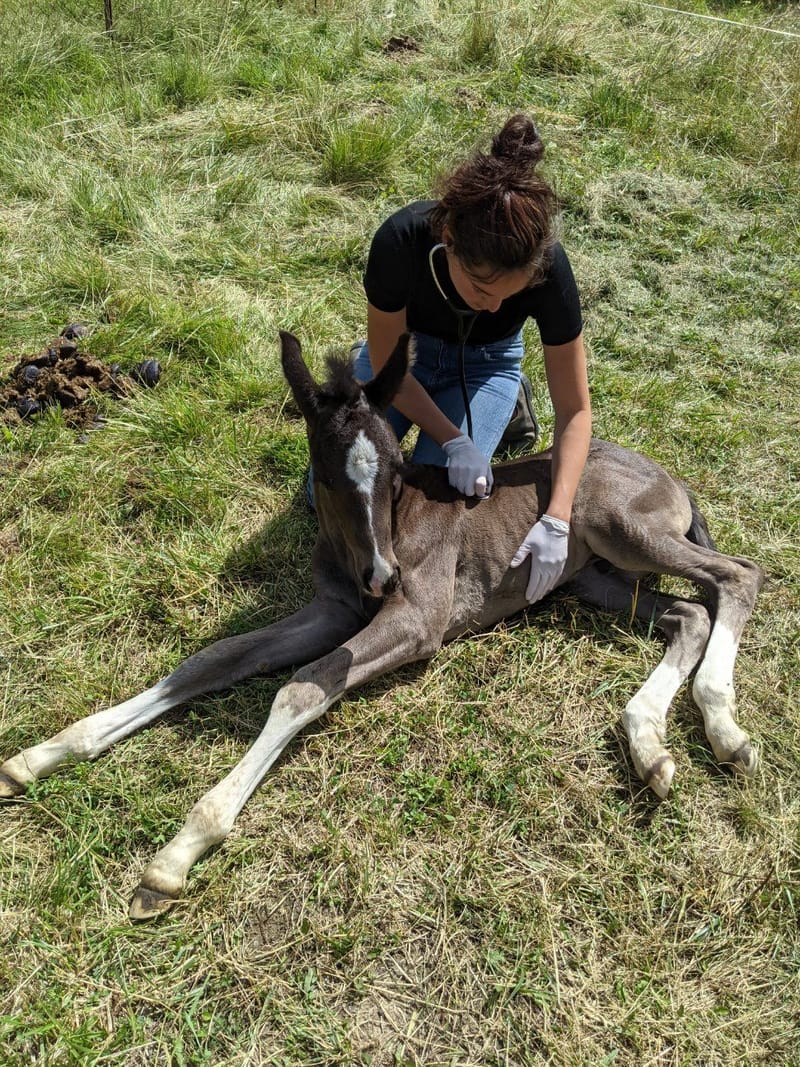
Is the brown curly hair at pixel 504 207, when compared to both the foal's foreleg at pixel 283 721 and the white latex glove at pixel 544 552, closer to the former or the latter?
the white latex glove at pixel 544 552

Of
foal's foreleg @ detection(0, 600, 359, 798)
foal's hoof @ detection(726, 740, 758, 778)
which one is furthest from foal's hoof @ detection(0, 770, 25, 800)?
foal's hoof @ detection(726, 740, 758, 778)

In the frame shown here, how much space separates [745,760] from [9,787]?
2.79 meters

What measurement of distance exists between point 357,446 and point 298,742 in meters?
1.20

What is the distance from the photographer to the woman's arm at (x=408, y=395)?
3.90 meters

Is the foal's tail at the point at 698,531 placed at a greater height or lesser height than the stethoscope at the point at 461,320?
lesser

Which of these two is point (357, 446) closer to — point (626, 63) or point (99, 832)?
point (99, 832)

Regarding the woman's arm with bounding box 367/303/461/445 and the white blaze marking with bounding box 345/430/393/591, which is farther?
the woman's arm with bounding box 367/303/461/445

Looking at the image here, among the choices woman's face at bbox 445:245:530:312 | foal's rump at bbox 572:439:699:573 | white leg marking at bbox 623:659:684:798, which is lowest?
white leg marking at bbox 623:659:684:798

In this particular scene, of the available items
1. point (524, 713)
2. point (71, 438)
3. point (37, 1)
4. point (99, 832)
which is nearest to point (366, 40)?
point (37, 1)

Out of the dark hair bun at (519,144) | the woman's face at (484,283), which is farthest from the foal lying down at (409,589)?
the dark hair bun at (519,144)

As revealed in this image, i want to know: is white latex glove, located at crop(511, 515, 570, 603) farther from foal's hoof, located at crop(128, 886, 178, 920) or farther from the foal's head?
foal's hoof, located at crop(128, 886, 178, 920)

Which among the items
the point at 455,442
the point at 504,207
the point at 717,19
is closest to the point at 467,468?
the point at 455,442

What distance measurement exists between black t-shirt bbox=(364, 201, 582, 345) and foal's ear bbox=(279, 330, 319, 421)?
63cm

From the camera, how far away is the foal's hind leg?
317 cm
